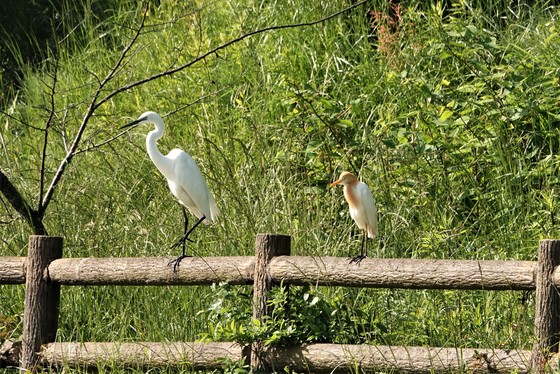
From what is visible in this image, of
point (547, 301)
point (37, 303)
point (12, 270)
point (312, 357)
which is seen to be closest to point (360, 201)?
point (312, 357)

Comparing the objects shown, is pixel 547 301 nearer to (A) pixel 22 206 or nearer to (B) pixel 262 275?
(B) pixel 262 275

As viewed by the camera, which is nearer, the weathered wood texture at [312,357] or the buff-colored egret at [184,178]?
the weathered wood texture at [312,357]

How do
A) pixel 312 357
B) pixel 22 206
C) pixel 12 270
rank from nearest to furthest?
pixel 312 357, pixel 12 270, pixel 22 206

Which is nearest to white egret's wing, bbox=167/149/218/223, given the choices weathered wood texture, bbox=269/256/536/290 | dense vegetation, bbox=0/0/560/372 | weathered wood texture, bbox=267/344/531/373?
dense vegetation, bbox=0/0/560/372

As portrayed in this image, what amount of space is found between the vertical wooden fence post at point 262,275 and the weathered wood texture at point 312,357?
0.15 feet

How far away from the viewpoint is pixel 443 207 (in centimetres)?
684

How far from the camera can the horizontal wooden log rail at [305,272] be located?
4059 mm

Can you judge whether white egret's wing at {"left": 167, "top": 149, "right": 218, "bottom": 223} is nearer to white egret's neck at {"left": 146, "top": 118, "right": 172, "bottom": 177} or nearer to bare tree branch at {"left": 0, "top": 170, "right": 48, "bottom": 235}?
A: white egret's neck at {"left": 146, "top": 118, "right": 172, "bottom": 177}

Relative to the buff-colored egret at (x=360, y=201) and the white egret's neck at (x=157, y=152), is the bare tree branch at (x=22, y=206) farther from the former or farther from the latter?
the buff-colored egret at (x=360, y=201)

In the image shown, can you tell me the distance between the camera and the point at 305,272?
14.7 feet

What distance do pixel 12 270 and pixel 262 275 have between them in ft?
4.83

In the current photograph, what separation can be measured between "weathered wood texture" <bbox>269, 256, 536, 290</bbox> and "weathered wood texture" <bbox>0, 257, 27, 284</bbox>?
1.46 m

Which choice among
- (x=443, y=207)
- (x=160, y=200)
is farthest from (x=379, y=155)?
(x=160, y=200)

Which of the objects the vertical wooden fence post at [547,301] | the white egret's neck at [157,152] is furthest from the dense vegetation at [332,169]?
the vertical wooden fence post at [547,301]
